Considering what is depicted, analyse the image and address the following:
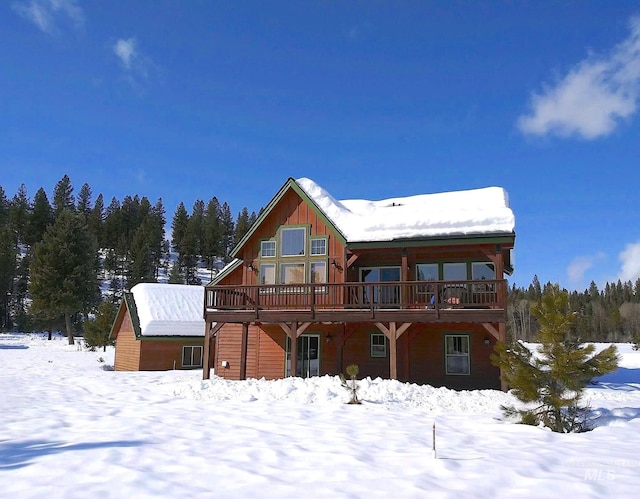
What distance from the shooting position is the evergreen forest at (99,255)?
5194 centimetres

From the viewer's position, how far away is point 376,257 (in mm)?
20859

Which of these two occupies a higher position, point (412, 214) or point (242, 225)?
point (242, 225)

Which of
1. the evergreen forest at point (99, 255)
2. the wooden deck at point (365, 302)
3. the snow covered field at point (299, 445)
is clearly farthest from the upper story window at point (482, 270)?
the evergreen forest at point (99, 255)

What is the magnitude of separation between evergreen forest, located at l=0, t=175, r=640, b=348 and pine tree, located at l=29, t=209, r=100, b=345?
10cm

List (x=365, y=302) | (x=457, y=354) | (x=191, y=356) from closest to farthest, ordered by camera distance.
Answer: (x=365, y=302)
(x=457, y=354)
(x=191, y=356)

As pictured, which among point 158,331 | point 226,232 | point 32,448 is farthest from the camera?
point 226,232

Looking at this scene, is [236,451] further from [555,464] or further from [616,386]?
[616,386]

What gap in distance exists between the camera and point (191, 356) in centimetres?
2772

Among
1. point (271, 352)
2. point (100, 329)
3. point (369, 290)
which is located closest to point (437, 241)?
point (369, 290)

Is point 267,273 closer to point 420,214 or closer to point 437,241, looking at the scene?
point 420,214

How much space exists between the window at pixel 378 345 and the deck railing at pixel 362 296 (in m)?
1.91

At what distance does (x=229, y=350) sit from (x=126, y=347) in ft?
26.8

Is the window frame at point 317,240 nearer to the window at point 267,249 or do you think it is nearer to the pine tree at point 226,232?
the window at point 267,249

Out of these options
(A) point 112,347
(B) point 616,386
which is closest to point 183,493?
(B) point 616,386
